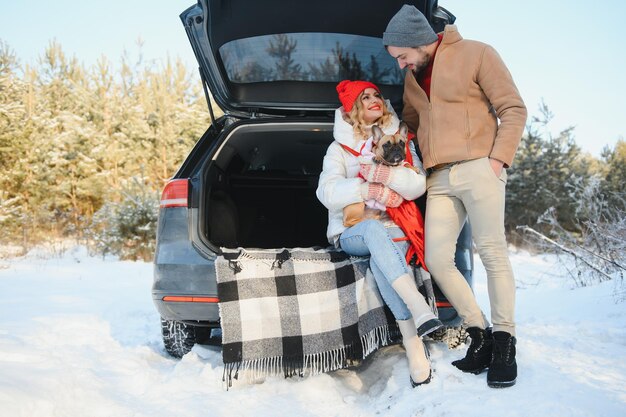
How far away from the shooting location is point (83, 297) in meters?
4.98

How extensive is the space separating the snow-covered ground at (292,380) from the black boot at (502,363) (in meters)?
0.04

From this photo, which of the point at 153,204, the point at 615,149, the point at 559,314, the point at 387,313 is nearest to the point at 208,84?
Result: the point at 387,313

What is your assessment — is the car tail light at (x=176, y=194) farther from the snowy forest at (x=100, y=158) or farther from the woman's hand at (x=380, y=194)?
the snowy forest at (x=100, y=158)

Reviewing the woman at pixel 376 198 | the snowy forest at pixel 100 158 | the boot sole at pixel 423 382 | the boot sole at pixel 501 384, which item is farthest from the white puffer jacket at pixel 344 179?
the snowy forest at pixel 100 158

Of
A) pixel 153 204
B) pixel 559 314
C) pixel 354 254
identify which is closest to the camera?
pixel 354 254

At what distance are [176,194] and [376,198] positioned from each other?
110 centimetres

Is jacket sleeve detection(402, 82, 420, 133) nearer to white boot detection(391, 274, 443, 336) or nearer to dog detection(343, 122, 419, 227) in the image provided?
dog detection(343, 122, 419, 227)

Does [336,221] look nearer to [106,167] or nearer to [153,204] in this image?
[153,204]

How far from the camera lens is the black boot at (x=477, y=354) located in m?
2.16

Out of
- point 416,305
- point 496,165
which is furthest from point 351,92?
point 416,305

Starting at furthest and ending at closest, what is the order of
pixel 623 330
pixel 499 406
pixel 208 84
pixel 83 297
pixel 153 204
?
pixel 153 204
pixel 83 297
pixel 208 84
pixel 623 330
pixel 499 406

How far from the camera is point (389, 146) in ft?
8.04

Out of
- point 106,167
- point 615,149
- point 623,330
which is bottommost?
point 106,167

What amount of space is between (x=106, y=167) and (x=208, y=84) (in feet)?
47.0
